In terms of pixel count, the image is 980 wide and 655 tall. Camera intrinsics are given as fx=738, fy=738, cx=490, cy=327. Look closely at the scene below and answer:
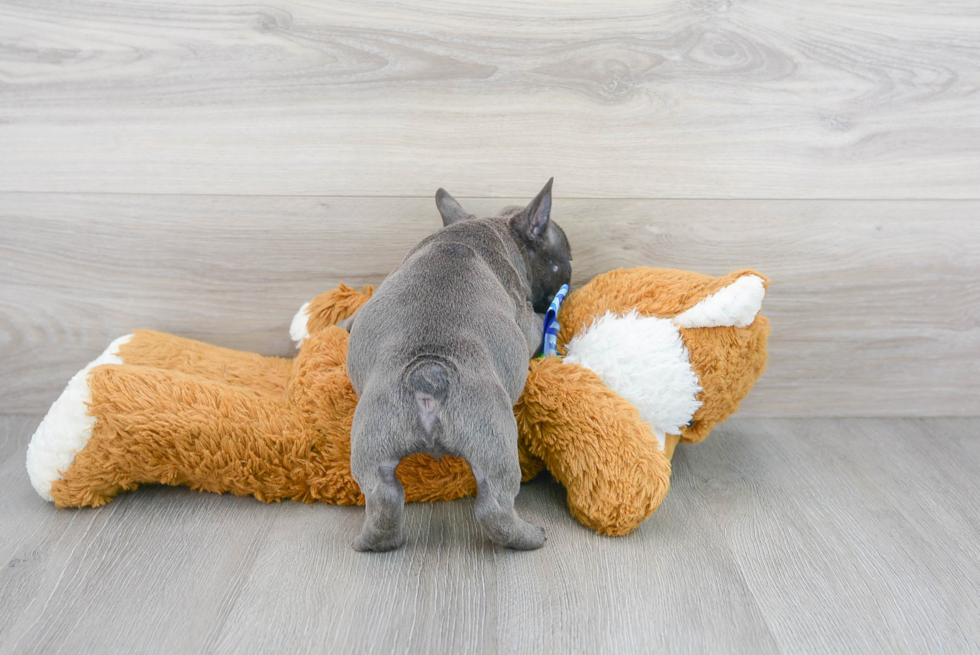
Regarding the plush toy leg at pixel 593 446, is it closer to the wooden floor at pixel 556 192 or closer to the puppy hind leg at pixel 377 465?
the wooden floor at pixel 556 192

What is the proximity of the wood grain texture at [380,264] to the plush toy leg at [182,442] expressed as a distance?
0.35 meters

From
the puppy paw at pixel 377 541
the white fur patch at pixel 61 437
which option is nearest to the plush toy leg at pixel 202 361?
the white fur patch at pixel 61 437

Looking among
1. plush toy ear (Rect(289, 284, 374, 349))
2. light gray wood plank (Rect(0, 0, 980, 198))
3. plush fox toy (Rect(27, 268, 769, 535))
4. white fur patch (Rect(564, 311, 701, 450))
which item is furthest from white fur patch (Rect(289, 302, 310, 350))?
white fur patch (Rect(564, 311, 701, 450))

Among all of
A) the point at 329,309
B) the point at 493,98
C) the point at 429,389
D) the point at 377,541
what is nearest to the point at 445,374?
the point at 429,389

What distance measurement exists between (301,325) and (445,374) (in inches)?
24.5

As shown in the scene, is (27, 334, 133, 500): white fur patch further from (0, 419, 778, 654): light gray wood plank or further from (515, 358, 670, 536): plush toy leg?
(515, 358, 670, 536): plush toy leg

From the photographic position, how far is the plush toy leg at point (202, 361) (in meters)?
1.55

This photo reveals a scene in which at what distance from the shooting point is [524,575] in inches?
46.6

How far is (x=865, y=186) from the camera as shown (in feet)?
5.37

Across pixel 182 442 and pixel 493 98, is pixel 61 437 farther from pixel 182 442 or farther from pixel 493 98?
pixel 493 98

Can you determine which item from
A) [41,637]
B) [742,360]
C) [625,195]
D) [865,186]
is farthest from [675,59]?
[41,637]

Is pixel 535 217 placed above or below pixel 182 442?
above

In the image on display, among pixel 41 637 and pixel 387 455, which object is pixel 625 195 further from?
pixel 41 637

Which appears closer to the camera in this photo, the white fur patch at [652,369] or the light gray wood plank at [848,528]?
the light gray wood plank at [848,528]
